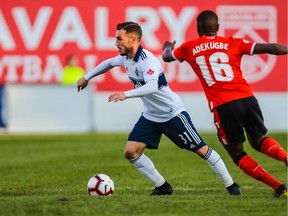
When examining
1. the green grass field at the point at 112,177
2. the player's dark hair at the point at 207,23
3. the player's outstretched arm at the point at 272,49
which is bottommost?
the green grass field at the point at 112,177

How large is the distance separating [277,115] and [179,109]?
483 inches

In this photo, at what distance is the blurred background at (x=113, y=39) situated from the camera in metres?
22.3

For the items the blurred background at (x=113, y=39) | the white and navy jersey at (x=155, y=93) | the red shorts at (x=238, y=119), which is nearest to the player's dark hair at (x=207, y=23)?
Result: the white and navy jersey at (x=155, y=93)

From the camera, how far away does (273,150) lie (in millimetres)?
9375

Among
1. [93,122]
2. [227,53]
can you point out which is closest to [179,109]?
[227,53]

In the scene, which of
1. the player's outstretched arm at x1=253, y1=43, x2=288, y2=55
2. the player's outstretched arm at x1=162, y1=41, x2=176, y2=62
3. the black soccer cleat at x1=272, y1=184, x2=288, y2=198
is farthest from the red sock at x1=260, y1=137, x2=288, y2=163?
the player's outstretched arm at x1=162, y1=41, x2=176, y2=62

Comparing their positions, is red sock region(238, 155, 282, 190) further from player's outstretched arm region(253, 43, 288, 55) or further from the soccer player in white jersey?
player's outstretched arm region(253, 43, 288, 55)

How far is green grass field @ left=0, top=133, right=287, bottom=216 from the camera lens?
8641mm

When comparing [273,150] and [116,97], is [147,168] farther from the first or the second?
[273,150]

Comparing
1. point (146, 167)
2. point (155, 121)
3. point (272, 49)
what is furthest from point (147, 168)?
point (272, 49)

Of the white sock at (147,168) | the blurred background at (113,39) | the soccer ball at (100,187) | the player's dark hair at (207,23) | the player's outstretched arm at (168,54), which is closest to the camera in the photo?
the player's dark hair at (207,23)

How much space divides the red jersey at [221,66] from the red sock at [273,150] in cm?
55

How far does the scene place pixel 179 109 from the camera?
34.0 feet

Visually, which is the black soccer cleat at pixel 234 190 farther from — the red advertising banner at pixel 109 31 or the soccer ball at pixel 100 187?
the red advertising banner at pixel 109 31
